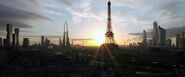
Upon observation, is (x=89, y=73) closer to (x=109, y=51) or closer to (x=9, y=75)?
(x=9, y=75)

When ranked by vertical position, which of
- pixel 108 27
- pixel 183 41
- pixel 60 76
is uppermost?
pixel 108 27

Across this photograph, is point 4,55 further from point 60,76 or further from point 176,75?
point 176,75

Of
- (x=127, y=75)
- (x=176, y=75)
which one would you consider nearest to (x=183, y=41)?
(x=176, y=75)

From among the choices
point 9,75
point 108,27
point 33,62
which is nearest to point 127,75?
point 9,75

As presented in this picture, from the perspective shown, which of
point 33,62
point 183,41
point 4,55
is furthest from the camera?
point 183,41

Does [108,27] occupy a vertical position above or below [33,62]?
above

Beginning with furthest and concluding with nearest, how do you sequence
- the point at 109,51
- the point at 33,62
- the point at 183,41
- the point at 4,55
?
the point at 183,41 → the point at 109,51 → the point at 4,55 → the point at 33,62

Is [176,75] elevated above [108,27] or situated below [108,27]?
below

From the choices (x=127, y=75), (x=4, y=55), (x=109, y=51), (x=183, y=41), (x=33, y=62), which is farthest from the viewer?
(x=183, y=41)

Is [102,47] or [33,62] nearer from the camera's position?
[33,62]
